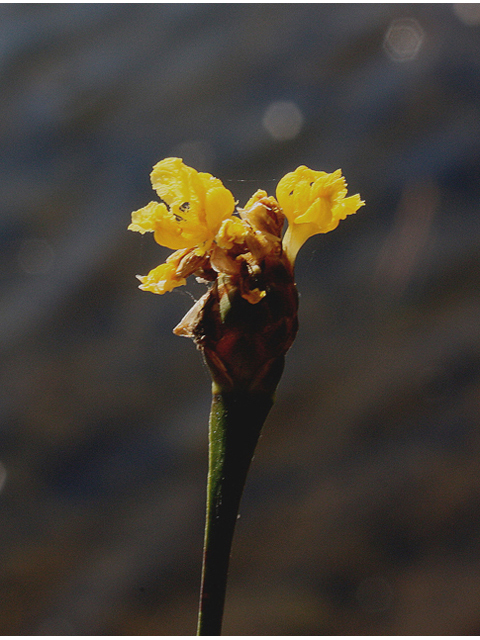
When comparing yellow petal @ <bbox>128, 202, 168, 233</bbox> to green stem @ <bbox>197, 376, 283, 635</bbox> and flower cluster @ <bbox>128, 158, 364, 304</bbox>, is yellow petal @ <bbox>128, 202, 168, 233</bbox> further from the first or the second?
green stem @ <bbox>197, 376, 283, 635</bbox>

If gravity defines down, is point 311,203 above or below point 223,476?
above

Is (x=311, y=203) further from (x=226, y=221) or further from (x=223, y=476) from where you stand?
(x=223, y=476)

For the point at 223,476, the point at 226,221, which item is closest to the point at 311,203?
the point at 226,221

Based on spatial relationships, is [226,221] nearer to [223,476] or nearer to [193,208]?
[193,208]

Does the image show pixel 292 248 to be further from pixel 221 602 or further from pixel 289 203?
pixel 221 602

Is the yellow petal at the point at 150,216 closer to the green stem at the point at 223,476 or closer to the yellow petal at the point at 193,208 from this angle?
the yellow petal at the point at 193,208

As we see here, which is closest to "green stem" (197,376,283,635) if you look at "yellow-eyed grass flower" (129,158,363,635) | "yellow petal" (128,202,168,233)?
"yellow-eyed grass flower" (129,158,363,635)

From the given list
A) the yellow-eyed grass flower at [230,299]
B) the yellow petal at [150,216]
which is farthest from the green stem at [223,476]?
the yellow petal at [150,216]
